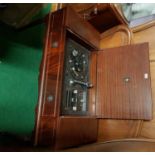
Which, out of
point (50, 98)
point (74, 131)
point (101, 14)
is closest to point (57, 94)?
point (50, 98)

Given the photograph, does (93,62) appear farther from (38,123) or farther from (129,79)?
(38,123)

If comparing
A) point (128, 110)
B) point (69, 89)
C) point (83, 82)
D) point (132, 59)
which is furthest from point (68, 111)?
point (132, 59)

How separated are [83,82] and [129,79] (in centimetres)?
27

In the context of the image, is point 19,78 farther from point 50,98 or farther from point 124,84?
point 124,84

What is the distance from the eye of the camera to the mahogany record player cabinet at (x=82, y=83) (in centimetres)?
83

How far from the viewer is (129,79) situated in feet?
3.35

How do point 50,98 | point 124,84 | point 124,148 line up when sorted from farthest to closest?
point 124,84 < point 50,98 < point 124,148

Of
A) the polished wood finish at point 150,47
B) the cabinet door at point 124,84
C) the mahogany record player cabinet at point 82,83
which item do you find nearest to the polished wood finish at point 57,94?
the mahogany record player cabinet at point 82,83

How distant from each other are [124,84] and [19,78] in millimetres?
600

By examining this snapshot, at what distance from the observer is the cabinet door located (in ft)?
Result: 3.15

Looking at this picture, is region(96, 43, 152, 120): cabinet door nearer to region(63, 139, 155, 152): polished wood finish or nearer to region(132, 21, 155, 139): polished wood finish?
region(132, 21, 155, 139): polished wood finish

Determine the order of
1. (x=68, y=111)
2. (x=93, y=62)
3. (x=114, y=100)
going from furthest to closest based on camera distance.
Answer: (x=93, y=62)
(x=114, y=100)
(x=68, y=111)

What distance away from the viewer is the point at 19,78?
40.6 inches

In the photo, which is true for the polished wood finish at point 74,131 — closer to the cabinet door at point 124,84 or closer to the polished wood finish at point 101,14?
the cabinet door at point 124,84
